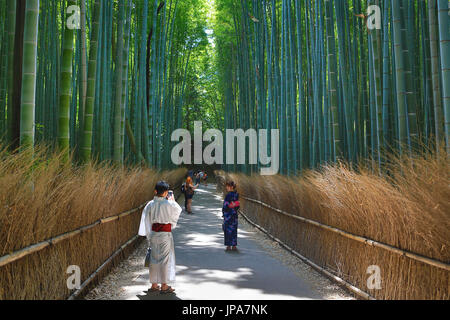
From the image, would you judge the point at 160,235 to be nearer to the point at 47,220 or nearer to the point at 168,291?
the point at 168,291

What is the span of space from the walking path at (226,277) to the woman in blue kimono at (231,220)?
18 cm

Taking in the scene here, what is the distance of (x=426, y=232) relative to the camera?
279 cm

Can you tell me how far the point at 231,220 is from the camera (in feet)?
21.3

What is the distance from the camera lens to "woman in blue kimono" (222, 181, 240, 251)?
640 cm

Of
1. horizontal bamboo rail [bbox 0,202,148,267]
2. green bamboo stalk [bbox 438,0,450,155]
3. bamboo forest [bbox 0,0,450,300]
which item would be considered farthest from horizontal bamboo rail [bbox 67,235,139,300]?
green bamboo stalk [bbox 438,0,450,155]

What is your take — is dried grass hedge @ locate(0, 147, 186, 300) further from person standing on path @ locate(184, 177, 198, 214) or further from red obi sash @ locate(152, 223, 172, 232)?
person standing on path @ locate(184, 177, 198, 214)

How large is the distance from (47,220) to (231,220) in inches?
147

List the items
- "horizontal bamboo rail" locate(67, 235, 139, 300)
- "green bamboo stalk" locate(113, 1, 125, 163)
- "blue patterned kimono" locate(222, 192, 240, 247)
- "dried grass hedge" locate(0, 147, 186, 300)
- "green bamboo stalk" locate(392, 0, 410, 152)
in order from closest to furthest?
"dried grass hedge" locate(0, 147, 186, 300)
"horizontal bamboo rail" locate(67, 235, 139, 300)
"green bamboo stalk" locate(392, 0, 410, 152)
"blue patterned kimono" locate(222, 192, 240, 247)
"green bamboo stalk" locate(113, 1, 125, 163)

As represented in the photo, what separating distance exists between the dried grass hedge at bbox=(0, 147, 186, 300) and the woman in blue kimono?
1791 millimetres

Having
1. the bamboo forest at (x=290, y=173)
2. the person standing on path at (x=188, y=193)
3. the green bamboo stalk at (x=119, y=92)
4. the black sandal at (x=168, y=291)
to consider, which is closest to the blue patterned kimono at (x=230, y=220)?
the bamboo forest at (x=290, y=173)
